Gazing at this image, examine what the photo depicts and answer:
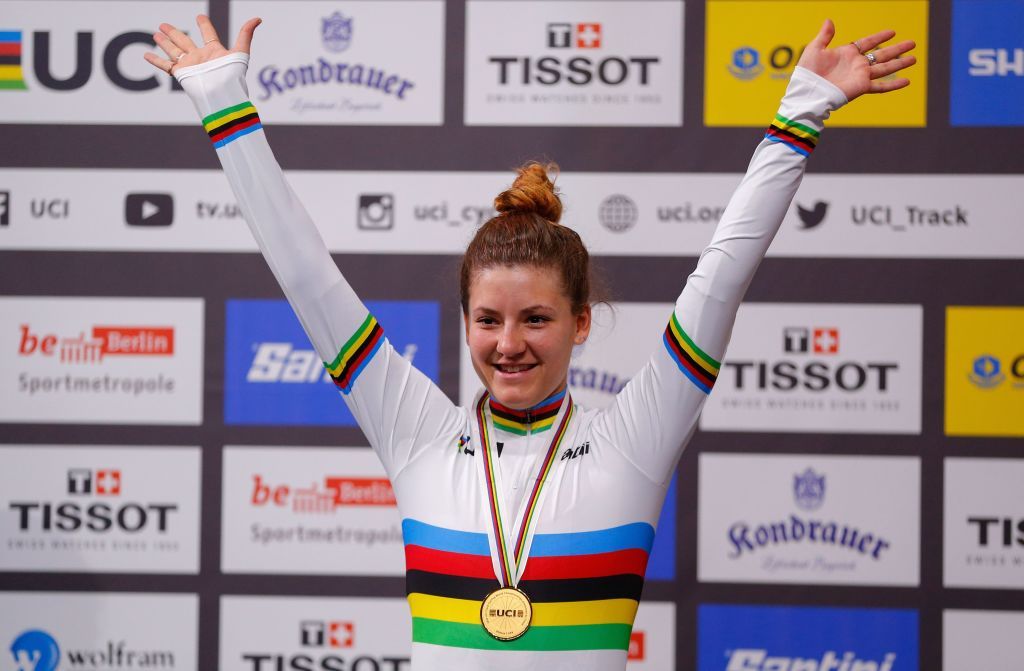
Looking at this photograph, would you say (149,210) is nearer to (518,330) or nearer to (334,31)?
(334,31)

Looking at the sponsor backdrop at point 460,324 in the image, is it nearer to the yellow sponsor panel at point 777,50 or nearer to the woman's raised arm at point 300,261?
the yellow sponsor panel at point 777,50

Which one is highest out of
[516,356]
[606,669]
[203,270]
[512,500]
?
[203,270]

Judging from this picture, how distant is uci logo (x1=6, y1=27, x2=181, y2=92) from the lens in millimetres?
2975

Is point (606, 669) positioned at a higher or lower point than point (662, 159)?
lower

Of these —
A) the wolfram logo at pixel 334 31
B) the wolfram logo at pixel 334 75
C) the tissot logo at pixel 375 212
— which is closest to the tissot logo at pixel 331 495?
the tissot logo at pixel 375 212

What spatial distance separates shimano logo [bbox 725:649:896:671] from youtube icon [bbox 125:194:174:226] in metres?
2.10

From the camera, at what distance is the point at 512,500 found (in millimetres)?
1535

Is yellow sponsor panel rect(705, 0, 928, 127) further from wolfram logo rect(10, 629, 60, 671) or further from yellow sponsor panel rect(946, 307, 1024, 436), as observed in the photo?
wolfram logo rect(10, 629, 60, 671)

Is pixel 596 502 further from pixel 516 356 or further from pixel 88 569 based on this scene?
pixel 88 569

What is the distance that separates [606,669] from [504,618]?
180 millimetres

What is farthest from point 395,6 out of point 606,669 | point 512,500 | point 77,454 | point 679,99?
point 606,669

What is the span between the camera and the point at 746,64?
2877mm

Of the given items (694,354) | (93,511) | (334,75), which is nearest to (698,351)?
(694,354)

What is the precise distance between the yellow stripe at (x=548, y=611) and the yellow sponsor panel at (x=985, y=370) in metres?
1.73
